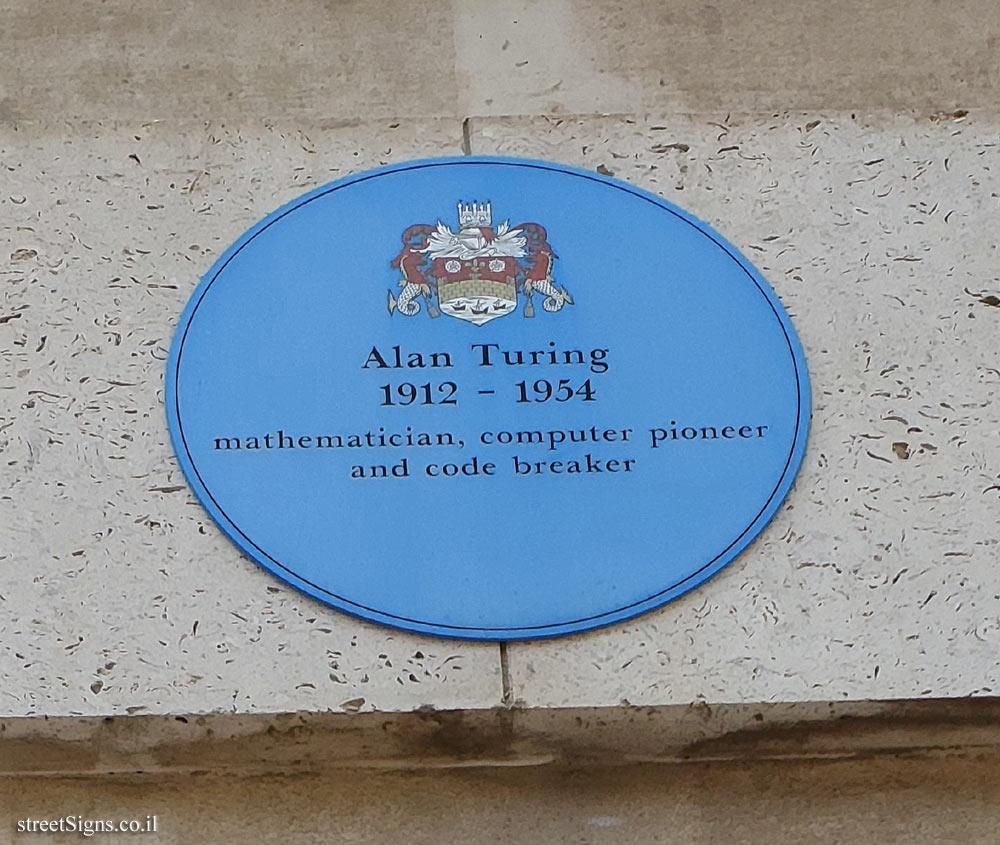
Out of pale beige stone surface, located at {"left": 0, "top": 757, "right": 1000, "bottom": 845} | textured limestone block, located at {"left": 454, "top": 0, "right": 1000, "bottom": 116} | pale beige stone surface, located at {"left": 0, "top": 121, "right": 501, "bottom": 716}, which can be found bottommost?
pale beige stone surface, located at {"left": 0, "top": 757, "right": 1000, "bottom": 845}

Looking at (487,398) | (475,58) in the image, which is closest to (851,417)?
(487,398)

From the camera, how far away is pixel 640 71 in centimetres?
259

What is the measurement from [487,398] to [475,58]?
2.33ft

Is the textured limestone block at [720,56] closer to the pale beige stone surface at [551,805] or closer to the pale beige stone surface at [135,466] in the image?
the pale beige stone surface at [135,466]

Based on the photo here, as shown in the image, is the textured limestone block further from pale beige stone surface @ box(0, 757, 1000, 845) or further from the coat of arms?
pale beige stone surface @ box(0, 757, 1000, 845)

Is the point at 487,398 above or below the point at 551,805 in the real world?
above

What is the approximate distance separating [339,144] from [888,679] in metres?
1.21

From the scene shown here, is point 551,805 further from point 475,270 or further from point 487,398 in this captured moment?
point 475,270

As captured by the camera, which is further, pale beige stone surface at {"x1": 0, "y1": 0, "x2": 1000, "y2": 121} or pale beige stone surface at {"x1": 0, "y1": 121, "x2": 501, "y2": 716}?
pale beige stone surface at {"x1": 0, "y1": 0, "x2": 1000, "y2": 121}

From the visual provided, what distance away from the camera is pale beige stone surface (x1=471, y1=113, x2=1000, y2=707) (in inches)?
81.4

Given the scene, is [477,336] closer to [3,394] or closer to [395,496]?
[395,496]

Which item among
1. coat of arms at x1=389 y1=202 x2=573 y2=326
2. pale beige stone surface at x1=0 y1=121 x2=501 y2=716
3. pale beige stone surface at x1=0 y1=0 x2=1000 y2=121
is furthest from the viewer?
pale beige stone surface at x1=0 y1=0 x2=1000 y2=121

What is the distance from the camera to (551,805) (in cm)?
207

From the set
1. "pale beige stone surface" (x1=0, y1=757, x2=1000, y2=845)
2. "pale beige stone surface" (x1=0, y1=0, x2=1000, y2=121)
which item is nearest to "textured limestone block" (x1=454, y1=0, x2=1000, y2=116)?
"pale beige stone surface" (x1=0, y1=0, x2=1000, y2=121)
